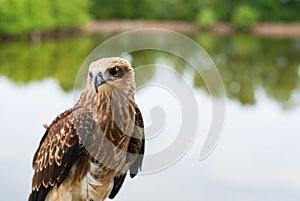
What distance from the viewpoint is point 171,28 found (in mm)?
26203

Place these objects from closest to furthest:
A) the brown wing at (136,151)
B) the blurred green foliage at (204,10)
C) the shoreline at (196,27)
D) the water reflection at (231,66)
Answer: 1. the brown wing at (136,151)
2. the water reflection at (231,66)
3. the shoreline at (196,27)
4. the blurred green foliage at (204,10)

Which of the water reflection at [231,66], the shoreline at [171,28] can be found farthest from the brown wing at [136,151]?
the shoreline at [171,28]

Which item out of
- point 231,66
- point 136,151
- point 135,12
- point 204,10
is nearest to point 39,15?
point 135,12

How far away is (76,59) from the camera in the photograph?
18.8 m

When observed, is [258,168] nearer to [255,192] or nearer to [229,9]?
[255,192]

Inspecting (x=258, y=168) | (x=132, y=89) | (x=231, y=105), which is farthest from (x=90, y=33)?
(x=132, y=89)

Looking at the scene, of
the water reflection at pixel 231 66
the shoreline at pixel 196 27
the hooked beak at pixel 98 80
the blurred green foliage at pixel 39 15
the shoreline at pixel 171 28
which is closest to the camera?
the hooked beak at pixel 98 80

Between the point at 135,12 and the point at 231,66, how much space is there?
12.2 m

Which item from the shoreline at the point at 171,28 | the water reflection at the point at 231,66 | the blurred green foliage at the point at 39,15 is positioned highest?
the shoreline at the point at 171,28

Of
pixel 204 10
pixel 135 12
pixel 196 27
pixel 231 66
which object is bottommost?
pixel 231 66

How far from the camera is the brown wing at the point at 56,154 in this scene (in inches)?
54.8

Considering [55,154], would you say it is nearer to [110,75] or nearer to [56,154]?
[56,154]

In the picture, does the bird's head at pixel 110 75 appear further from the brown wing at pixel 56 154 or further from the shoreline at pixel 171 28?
the shoreline at pixel 171 28

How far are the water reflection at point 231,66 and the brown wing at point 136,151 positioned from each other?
8.35m
